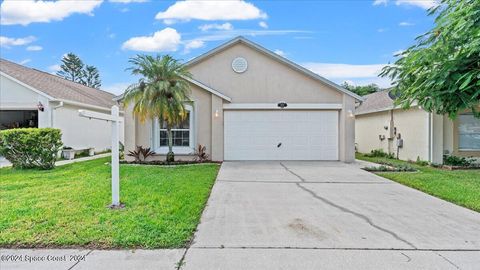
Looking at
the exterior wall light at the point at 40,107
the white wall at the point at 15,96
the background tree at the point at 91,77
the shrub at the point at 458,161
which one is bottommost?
the shrub at the point at 458,161

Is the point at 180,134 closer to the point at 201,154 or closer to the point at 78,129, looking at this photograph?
the point at 201,154

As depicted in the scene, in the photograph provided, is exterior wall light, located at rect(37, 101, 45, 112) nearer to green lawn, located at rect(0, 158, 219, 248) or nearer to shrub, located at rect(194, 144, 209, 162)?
green lawn, located at rect(0, 158, 219, 248)

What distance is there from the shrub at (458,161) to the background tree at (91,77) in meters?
61.4

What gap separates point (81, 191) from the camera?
7.33m

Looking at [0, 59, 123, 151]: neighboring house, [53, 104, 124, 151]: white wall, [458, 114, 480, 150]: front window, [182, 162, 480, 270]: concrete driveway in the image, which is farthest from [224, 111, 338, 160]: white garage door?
[0, 59, 123, 151]: neighboring house

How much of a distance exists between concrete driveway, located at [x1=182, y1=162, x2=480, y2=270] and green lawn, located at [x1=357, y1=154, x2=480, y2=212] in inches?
15.5

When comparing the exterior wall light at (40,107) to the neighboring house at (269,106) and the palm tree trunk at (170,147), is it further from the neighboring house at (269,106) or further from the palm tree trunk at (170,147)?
the palm tree trunk at (170,147)

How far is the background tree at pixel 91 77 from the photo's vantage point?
62.1m

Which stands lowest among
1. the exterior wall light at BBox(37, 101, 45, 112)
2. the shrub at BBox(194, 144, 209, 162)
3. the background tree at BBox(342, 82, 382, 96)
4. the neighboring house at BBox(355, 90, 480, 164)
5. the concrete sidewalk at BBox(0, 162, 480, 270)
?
the concrete sidewalk at BBox(0, 162, 480, 270)

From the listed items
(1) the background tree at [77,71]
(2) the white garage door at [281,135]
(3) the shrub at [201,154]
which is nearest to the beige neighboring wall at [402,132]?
(2) the white garage door at [281,135]

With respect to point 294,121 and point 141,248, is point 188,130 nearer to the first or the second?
point 294,121

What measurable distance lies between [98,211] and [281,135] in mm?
10013

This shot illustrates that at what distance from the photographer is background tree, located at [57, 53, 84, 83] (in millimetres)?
60344

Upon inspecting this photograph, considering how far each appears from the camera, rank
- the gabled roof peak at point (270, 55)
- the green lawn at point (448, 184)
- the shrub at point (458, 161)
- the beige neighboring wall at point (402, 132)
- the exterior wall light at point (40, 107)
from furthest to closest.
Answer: the exterior wall light at point (40, 107)
the gabled roof peak at point (270, 55)
the beige neighboring wall at point (402, 132)
the shrub at point (458, 161)
the green lawn at point (448, 184)
